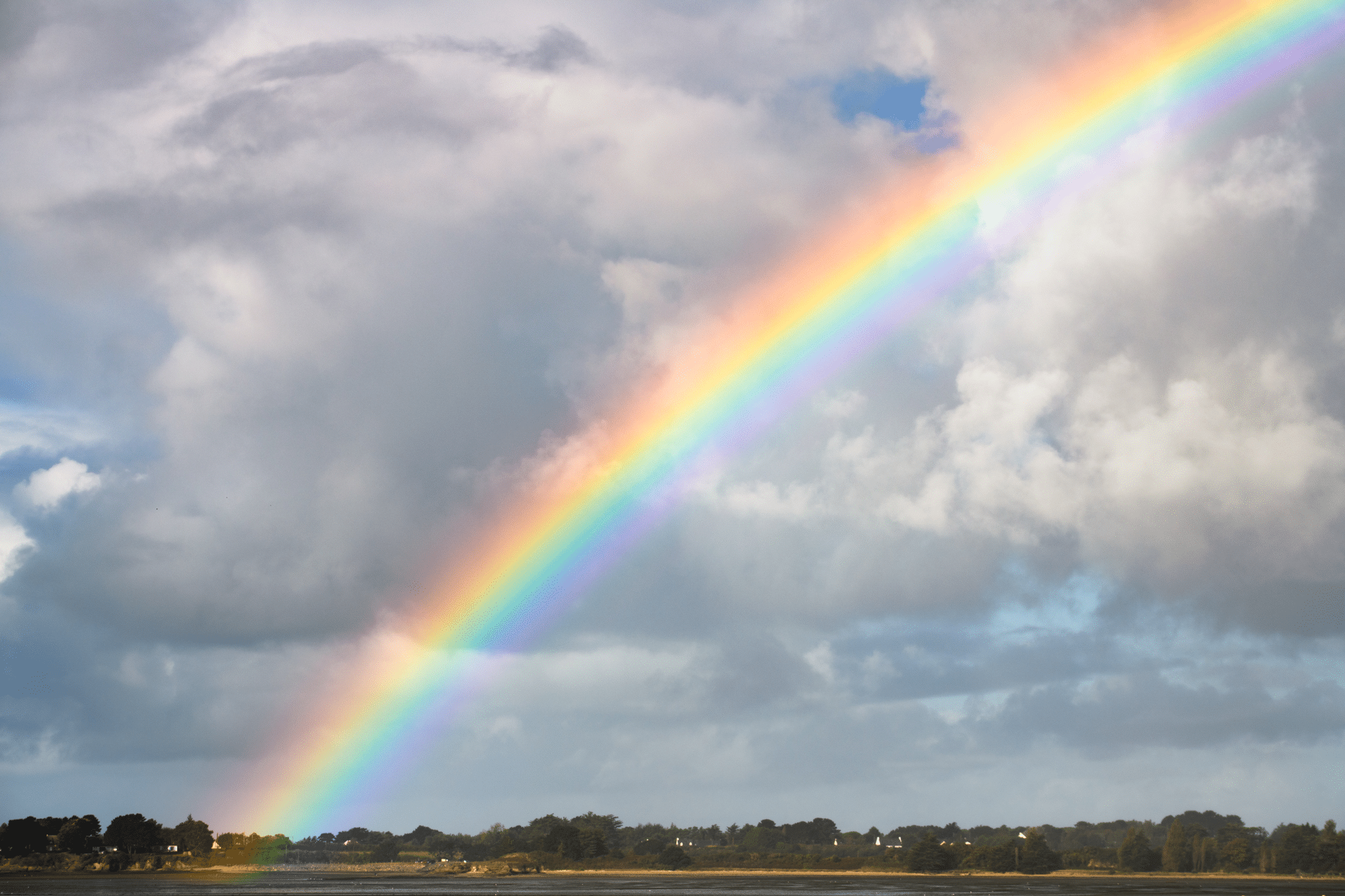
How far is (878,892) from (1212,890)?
56680 millimetres

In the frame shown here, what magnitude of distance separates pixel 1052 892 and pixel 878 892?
28.1m

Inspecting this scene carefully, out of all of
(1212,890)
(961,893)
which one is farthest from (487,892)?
(1212,890)

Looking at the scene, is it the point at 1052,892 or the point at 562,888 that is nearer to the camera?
the point at 1052,892

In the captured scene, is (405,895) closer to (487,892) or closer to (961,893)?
(487,892)

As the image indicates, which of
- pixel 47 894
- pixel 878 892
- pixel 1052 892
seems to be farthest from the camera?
pixel 878 892

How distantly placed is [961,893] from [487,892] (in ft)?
248

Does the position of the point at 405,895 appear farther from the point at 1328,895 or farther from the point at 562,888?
the point at 1328,895

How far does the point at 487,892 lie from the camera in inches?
7328

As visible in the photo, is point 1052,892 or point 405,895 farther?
point 1052,892

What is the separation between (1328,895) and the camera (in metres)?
170

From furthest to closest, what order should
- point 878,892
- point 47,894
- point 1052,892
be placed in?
point 878,892 → point 1052,892 → point 47,894

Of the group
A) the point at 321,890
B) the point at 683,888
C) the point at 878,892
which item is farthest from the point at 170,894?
the point at 878,892

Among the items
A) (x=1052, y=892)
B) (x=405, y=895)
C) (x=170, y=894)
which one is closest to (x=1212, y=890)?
(x=1052, y=892)

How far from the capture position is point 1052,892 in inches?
6890
